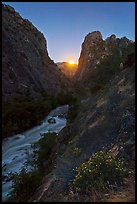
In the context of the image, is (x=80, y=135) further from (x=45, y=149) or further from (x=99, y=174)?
(x=99, y=174)

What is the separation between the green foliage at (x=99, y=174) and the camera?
7266 millimetres

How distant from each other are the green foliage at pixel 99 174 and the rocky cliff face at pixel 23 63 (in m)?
47.3

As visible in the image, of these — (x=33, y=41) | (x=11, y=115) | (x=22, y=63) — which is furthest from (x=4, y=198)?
(x=33, y=41)

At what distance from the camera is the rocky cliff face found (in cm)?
5797

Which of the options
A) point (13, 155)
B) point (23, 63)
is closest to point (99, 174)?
point (13, 155)

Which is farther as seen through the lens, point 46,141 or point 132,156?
point 46,141

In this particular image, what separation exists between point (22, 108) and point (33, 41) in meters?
29.1

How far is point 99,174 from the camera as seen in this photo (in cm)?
743

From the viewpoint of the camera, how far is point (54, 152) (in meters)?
19.0

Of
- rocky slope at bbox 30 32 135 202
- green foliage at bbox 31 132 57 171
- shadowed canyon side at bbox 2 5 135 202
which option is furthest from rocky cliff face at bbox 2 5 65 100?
rocky slope at bbox 30 32 135 202

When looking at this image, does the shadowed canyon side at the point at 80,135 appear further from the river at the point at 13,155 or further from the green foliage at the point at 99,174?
the river at the point at 13,155

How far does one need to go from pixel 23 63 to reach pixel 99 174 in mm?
56207

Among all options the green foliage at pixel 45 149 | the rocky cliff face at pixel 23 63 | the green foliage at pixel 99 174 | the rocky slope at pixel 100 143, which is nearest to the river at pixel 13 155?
the green foliage at pixel 45 149

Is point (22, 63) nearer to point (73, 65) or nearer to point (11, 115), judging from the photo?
point (11, 115)
